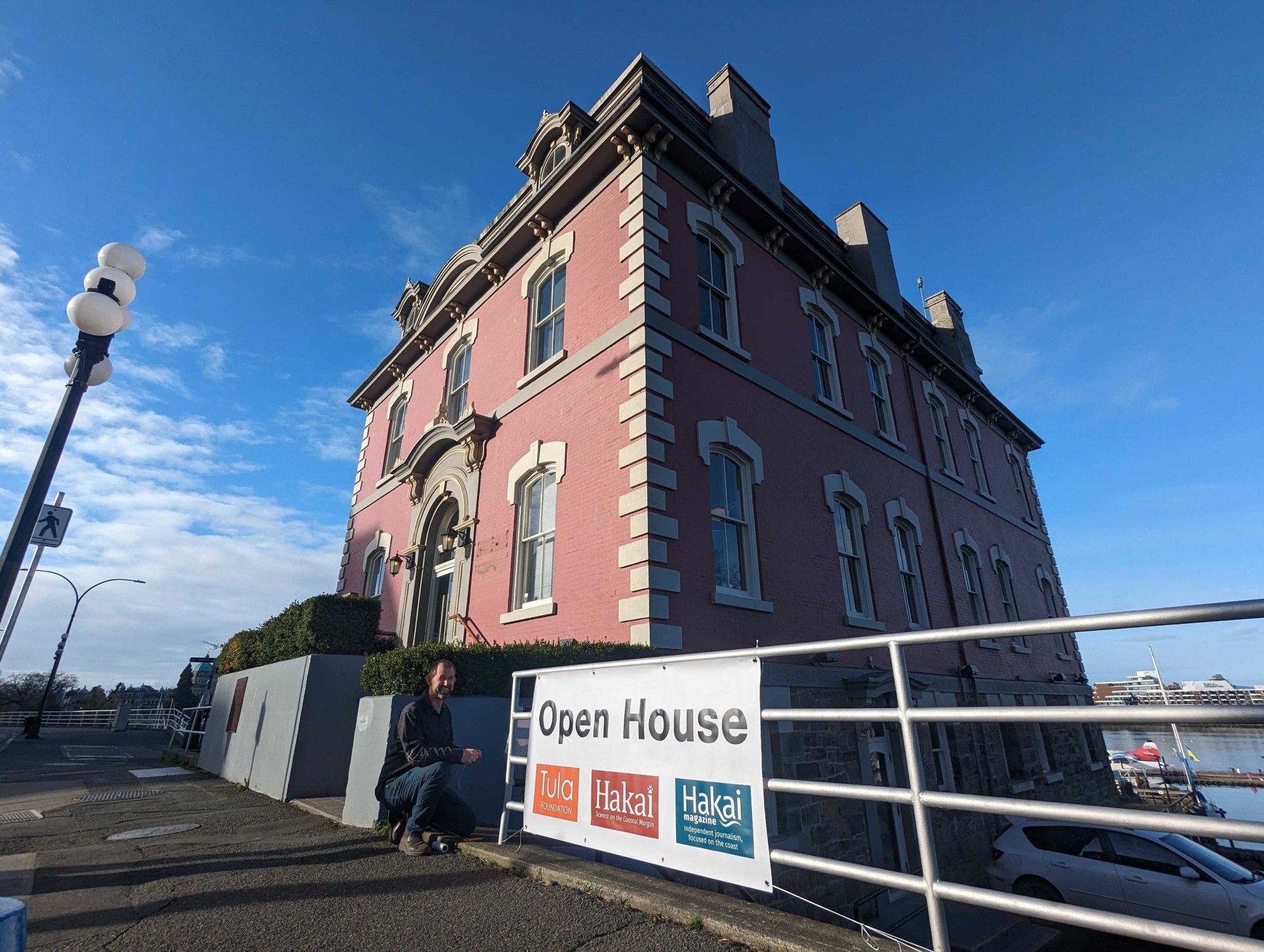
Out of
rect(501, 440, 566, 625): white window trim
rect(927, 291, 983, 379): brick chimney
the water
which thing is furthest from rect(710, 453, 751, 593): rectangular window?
the water

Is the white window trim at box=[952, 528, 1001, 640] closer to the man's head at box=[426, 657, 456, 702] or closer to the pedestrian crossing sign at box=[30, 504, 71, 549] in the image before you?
the man's head at box=[426, 657, 456, 702]

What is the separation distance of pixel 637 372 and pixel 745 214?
573cm

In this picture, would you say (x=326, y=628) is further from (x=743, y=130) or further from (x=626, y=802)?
(x=743, y=130)

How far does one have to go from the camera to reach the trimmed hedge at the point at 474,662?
253 inches

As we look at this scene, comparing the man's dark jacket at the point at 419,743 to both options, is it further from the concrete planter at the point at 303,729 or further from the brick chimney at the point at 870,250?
the brick chimney at the point at 870,250

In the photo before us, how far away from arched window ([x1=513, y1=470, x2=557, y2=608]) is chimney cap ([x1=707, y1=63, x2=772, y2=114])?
10.3 meters

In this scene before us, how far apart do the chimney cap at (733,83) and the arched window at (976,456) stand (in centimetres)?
1167

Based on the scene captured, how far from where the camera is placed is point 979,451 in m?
20.6

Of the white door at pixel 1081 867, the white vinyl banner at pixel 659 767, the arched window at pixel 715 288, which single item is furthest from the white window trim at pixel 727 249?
the white door at pixel 1081 867

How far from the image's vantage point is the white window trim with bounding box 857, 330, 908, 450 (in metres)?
15.4

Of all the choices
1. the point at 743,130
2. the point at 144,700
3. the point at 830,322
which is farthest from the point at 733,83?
the point at 144,700

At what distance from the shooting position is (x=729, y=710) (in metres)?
3.40

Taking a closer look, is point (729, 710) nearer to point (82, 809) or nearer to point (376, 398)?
point (82, 809)

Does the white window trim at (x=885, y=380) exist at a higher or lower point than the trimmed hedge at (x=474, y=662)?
higher
